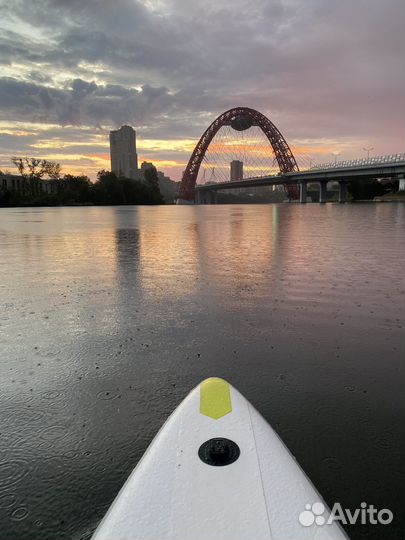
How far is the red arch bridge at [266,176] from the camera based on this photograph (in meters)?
101

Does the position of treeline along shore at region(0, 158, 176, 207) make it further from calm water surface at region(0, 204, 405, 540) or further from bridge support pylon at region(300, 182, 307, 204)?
calm water surface at region(0, 204, 405, 540)

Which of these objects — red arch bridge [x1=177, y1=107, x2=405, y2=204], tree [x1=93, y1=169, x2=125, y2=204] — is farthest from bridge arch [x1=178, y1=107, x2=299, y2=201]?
tree [x1=93, y1=169, x2=125, y2=204]

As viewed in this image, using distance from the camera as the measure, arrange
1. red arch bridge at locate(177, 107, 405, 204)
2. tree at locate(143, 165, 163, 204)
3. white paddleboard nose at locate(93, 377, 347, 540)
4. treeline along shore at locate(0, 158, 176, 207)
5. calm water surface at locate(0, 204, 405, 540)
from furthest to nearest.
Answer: tree at locate(143, 165, 163, 204) < treeline along shore at locate(0, 158, 176, 207) < red arch bridge at locate(177, 107, 405, 204) < calm water surface at locate(0, 204, 405, 540) < white paddleboard nose at locate(93, 377, 347, 540)

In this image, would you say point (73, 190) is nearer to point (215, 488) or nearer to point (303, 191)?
point (303, 191)

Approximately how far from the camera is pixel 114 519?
2.34 metres

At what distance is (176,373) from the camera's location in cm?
513

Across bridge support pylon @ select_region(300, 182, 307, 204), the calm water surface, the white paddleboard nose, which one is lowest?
the calm water surface

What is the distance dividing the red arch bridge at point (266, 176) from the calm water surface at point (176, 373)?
298ft

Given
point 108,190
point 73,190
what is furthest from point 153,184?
point 73,190

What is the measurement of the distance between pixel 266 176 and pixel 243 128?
1030 inches

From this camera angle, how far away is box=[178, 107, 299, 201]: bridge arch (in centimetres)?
13188

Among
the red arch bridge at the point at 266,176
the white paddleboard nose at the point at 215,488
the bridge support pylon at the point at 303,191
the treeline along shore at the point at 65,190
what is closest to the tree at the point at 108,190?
the treeline along shore at the point at 65,190

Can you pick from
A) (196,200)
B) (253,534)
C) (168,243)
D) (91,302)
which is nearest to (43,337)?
(91,302)

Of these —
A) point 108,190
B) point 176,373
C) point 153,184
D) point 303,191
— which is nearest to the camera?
point 176,373
